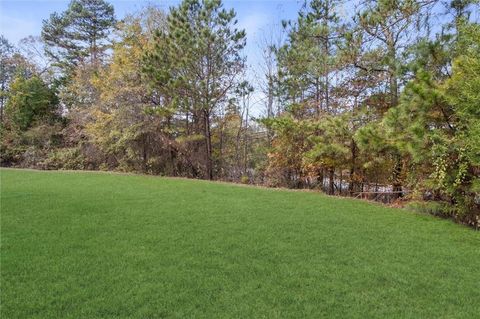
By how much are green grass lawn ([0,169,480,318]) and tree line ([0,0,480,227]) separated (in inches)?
54.2

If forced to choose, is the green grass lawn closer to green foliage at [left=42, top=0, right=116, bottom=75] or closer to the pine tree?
the pine tree

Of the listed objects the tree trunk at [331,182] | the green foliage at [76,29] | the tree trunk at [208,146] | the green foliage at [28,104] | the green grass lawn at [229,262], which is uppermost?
the green foliage at [76,29]

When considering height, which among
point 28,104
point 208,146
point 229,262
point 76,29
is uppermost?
point 76,29

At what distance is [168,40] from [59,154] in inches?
288

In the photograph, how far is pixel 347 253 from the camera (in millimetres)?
3631

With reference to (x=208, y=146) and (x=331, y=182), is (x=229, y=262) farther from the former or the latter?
(x=208, y=146)

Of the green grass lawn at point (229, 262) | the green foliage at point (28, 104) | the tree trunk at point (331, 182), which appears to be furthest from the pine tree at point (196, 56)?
the green foliage at point (28, 104)

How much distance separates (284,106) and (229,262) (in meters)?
8.48

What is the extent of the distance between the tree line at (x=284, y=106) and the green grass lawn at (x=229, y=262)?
1376 mm

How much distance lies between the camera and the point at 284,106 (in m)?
11.3

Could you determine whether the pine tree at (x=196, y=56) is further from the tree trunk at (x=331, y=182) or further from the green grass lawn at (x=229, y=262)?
the green grass lawn at (x=229, y=262)

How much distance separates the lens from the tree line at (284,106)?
16.8 feet

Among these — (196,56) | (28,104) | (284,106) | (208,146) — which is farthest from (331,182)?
(28,104)

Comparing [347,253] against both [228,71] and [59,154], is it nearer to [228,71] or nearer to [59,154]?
[228,71]
